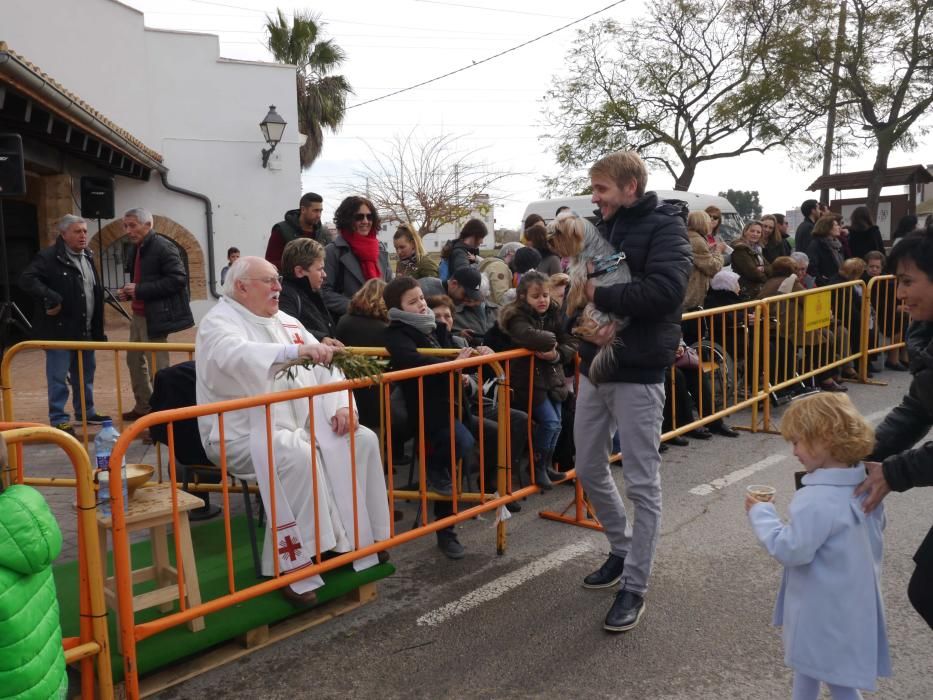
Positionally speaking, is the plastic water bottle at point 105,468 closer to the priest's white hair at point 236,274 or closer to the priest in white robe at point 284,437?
the priest in white robe at point 284,437

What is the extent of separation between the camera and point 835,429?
246cm

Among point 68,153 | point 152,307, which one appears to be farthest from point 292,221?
point 68,153

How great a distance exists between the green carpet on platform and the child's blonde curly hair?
2145 millimetres

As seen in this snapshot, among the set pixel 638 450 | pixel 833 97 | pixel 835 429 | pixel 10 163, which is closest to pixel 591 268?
pixel 638 450

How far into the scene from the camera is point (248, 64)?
17906mm

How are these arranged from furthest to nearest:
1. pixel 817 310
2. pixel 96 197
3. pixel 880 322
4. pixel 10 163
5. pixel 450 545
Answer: pixel 96 197, pixel 880 322, pixel 817 310, pixel 10 163, pixel 450 545

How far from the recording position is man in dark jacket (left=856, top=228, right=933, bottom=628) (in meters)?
2.40

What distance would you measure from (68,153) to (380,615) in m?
12.0

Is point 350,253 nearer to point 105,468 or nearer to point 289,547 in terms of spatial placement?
point 289,547

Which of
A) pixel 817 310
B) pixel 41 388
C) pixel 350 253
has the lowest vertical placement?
pixel 41 388

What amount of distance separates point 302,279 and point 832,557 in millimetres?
3719

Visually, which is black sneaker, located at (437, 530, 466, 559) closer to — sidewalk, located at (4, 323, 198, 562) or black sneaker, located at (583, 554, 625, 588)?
black sneaker, located at (583, 554, 625, 588)

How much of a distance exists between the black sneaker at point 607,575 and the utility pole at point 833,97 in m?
19.6

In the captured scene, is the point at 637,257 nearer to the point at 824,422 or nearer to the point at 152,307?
the point at 824,422
